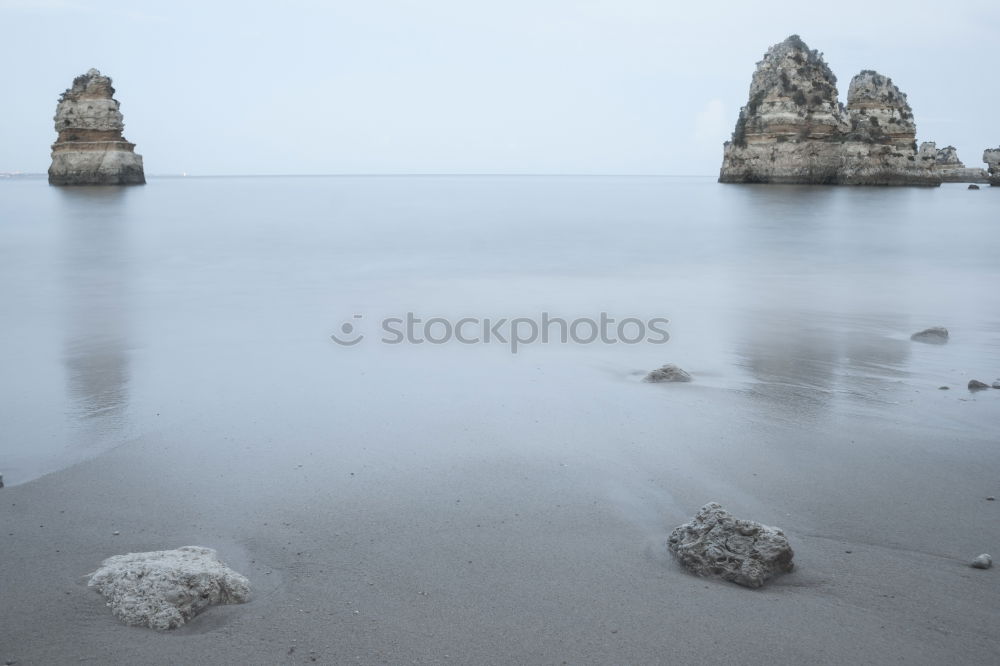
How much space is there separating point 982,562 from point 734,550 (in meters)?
1.01

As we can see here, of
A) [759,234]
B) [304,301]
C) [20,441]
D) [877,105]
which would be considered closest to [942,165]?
[877,105]

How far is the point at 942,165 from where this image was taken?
292ft

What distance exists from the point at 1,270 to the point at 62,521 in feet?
49.0

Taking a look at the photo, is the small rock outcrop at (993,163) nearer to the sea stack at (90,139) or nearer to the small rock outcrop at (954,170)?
the small rock outcrop at (954,170)

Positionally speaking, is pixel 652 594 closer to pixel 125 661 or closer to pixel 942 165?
pixel 125 661

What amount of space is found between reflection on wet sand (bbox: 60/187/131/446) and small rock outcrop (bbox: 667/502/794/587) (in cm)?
356

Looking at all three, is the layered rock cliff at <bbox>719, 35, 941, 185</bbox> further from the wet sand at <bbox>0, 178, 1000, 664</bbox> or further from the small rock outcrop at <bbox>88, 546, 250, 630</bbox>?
the small rock outcrop at <bbox>88, 546, 250, 630</bbox>

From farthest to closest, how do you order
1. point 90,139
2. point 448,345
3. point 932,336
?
1. point 90,139
2. point 932,336
3. point 448,345

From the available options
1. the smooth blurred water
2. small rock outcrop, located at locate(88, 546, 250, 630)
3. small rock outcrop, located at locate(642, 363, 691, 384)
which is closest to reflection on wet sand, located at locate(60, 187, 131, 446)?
the smooth blurred water

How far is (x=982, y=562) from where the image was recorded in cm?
312

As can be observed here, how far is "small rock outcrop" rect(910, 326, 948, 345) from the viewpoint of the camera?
7.69m

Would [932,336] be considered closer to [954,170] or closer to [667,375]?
[667,375]

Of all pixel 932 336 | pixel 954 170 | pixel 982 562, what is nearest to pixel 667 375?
pixel 982 562

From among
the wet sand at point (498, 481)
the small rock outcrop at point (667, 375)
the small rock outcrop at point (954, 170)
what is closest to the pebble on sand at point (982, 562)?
the wet sand at point (498, 481)
